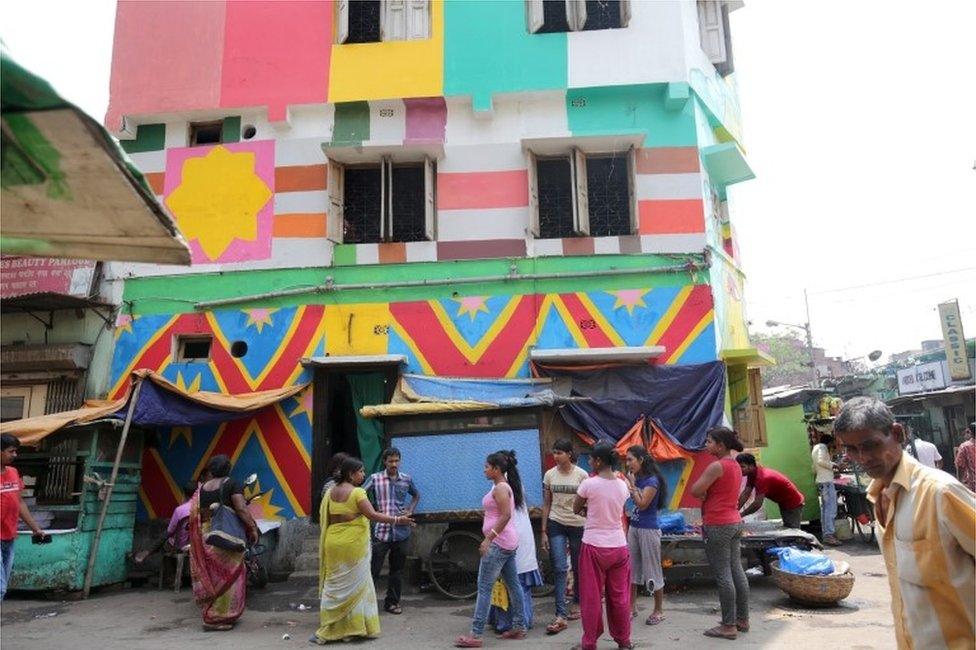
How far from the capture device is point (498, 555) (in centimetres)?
600

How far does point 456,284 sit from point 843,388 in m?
22.0

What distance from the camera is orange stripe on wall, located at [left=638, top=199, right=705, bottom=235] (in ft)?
33.4

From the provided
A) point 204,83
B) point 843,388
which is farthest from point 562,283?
point 843,388

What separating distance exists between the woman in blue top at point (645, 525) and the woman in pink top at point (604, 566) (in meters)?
1.13

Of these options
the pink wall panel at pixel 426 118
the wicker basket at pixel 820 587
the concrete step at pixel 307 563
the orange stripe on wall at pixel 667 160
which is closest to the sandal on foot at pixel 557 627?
the wicker basket at pixel 820 587

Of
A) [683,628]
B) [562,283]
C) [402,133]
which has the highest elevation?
[402,133]

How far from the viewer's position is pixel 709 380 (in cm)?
923

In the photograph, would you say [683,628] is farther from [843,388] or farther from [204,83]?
[843,388]

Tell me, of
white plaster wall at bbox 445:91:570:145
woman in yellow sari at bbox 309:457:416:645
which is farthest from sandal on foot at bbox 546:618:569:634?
white plaster wall at bbox 445:91:570:145

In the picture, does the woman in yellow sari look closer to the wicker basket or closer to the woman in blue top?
the woman in blue top

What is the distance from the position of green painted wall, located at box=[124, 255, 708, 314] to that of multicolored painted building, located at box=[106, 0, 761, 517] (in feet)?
0.11

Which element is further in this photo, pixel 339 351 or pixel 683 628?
pixel 339 351

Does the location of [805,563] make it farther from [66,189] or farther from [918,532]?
[66,189]

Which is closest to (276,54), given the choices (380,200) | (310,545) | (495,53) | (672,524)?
(380,200)
